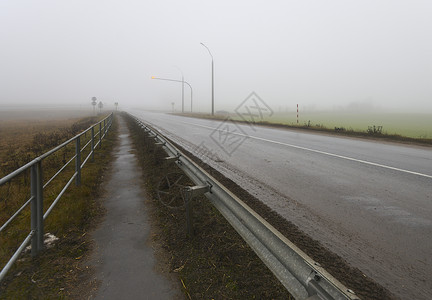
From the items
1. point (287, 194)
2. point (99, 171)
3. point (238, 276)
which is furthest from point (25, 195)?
point (287, 194)

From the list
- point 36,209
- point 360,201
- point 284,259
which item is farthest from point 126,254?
point 360,201

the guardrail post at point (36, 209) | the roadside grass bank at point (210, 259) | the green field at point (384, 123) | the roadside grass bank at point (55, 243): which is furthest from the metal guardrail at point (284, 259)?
the green field at point (384, 123)

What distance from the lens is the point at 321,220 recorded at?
3.28 m

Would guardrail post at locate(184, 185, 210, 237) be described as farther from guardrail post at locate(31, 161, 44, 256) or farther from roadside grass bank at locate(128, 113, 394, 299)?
guardrail post at locate(31, 161, 44, 256)

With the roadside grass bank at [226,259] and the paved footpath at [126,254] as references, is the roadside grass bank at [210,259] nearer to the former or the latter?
the roadside grass bank at [226,259]

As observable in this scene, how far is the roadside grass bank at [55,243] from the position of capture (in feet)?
7.51

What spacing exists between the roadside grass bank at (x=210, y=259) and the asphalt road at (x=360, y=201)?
937mm

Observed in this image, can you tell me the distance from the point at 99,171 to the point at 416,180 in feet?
24.3

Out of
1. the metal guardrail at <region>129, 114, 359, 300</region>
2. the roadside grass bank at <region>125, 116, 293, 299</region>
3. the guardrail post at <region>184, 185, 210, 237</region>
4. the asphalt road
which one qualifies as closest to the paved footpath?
the roadside grass bank at <region>125, 116, 293, 299</region>

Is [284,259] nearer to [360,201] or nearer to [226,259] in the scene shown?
[226,259]

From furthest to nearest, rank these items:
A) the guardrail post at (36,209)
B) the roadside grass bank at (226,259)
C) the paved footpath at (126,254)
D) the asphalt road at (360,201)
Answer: the guardrail post at (36,209) < the asphalt road at (360,201) < the paved footpath at (126,254) < the roadside grass bank at (226,259)

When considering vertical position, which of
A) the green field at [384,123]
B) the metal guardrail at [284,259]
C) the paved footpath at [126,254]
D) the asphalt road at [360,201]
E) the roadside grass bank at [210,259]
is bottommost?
the paved footpath at [126,254]

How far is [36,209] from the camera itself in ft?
9.05

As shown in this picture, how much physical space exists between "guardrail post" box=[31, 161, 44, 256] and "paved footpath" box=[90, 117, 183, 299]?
63 centimetres
